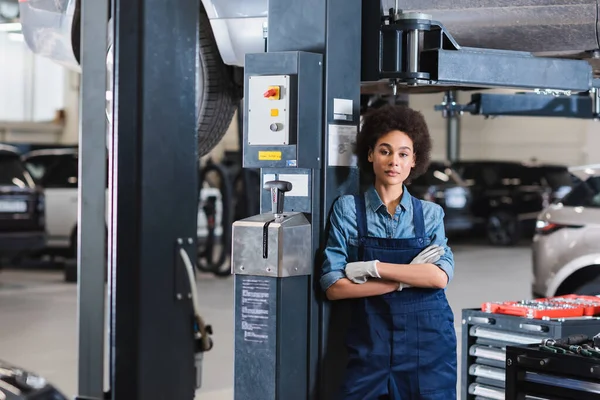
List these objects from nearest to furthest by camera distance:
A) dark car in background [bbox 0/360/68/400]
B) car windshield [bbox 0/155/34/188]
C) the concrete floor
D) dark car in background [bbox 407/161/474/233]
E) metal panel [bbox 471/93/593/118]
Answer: dark car in background [bbox 0/360/68/400], metal panel [bbox 471/93/593/118], the concrete floor, car windshield [bbox 0/155/34/188], dark car in background [bbox 407/161/474/233]

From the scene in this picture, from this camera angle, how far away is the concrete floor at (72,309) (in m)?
6.23

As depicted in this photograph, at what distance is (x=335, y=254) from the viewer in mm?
3773

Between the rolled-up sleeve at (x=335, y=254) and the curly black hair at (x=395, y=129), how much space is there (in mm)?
253

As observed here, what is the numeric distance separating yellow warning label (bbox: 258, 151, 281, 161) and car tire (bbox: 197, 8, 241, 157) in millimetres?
1466

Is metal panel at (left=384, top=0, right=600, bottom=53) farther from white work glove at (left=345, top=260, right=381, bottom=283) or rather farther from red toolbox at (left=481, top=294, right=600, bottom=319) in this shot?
white work glove at (left=345, top=260, right=381, bottom=283)

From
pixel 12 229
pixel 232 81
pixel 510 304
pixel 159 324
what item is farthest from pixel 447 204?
pixel 159 324

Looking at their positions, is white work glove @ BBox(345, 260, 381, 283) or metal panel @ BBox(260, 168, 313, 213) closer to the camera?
white work glove @ BBox(345, 260, 381, 283)

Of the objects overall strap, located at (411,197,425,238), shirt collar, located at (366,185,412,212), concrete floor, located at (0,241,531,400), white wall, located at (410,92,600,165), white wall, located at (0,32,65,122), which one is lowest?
concrete floor, located at (0,241,531,400)

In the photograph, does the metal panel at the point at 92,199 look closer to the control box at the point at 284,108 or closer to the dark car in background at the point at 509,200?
the control box at the point at 284,108

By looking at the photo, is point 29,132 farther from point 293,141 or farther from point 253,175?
point 293,141

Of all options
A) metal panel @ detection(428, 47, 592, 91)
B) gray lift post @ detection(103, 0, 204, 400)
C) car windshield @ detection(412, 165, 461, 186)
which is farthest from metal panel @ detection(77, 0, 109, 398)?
car windshield @ detection(412, 165, 461, 186)

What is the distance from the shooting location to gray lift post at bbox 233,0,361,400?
3725 mm

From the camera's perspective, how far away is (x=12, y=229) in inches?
402

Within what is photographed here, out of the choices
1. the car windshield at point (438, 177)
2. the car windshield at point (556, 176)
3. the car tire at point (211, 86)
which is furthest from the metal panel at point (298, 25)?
the car windshield at point (556, 176)
